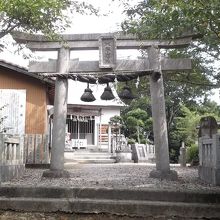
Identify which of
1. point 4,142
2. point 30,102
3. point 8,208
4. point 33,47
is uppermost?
point 33,47

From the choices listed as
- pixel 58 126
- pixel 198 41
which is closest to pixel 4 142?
pixel 58 126

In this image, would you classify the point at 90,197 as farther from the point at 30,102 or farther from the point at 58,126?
the point at 30,102

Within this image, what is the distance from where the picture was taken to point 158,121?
11258mm

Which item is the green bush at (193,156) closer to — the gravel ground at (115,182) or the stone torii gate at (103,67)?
the gravel ground at (115,182)

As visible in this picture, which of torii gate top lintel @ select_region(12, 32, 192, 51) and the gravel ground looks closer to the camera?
the gravel ground

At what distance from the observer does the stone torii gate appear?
11.2 metres

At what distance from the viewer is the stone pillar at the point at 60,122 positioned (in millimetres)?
11156

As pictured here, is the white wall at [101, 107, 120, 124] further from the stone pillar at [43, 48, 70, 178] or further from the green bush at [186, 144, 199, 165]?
the stone pillar at [43, 48, 70, 178]

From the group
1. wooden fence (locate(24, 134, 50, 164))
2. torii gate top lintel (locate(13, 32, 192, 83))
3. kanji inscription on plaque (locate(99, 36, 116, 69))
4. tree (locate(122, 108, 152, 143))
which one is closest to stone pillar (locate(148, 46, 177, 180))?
torii gate top lintel (locate(13, 32, 192, 83))

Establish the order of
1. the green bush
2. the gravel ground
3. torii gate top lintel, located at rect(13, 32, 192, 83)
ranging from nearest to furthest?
the gravel ground, torii gate top lintel, located at rect(13, 32, 192, 83), the green bush

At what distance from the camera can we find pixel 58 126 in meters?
11.3

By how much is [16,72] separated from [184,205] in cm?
1256

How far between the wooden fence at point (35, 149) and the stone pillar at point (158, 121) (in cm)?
644

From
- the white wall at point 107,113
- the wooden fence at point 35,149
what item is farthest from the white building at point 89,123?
the wooden fence at point 35,149
